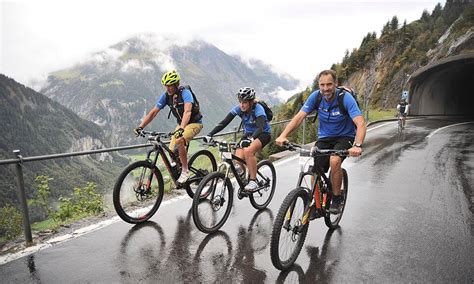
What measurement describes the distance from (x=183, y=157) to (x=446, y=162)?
8.06 metres

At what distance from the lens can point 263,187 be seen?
605 centimetres

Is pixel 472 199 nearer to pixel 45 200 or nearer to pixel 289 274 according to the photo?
pixel 289 274

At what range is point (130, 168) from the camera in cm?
505

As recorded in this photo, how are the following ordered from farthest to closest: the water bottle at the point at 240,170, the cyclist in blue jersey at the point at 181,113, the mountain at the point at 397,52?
the mountain at the point at 397,52 < the cyclist in blue jersey at the point at 181,113 < the water bottle at the point at 240,170

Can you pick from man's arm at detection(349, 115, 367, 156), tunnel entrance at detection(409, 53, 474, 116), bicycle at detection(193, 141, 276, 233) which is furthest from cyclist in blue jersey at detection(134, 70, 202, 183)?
tunnel entrance at detection(409, 53, 474, 116)

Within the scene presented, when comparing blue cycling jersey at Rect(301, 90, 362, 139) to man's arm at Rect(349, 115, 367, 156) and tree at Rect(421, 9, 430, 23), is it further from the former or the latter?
tree at Rect(421, 9, 430, 23)

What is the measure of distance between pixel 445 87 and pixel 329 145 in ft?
118

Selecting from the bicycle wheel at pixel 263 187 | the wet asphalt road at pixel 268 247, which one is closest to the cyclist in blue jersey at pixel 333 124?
the wet asphalt road at pixel 268 247

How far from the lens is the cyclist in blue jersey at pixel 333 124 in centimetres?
446

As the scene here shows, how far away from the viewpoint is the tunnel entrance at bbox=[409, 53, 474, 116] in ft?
89.4

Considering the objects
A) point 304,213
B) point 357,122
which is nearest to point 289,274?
point 304,213

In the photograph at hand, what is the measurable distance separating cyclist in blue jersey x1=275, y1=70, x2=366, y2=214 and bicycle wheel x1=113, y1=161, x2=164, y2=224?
219cm

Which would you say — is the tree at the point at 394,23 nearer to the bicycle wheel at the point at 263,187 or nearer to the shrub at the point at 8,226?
the bicycle wheel at the point at 263,187

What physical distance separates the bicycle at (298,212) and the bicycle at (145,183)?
2215mm
